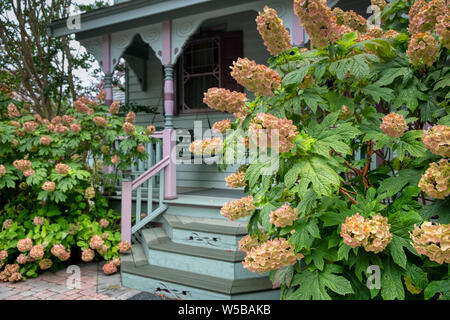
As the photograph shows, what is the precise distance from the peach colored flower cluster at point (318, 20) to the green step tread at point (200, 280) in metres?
2.06

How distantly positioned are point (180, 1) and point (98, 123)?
6.16 feet

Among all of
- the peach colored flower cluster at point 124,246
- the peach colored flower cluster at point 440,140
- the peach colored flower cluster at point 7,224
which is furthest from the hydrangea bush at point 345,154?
the peach colored flower cluster at point 7,224

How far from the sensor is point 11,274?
11.2ft

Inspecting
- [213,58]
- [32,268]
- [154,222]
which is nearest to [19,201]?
[32,268]

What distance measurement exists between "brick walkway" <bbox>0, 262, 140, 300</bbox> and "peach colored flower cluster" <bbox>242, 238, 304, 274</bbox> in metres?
2.02

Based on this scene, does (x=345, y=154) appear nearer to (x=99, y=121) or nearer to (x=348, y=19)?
(x=348, y=19)

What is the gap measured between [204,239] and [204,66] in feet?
11.8

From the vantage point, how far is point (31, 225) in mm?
3766

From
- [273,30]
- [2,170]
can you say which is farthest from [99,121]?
[273,30]
